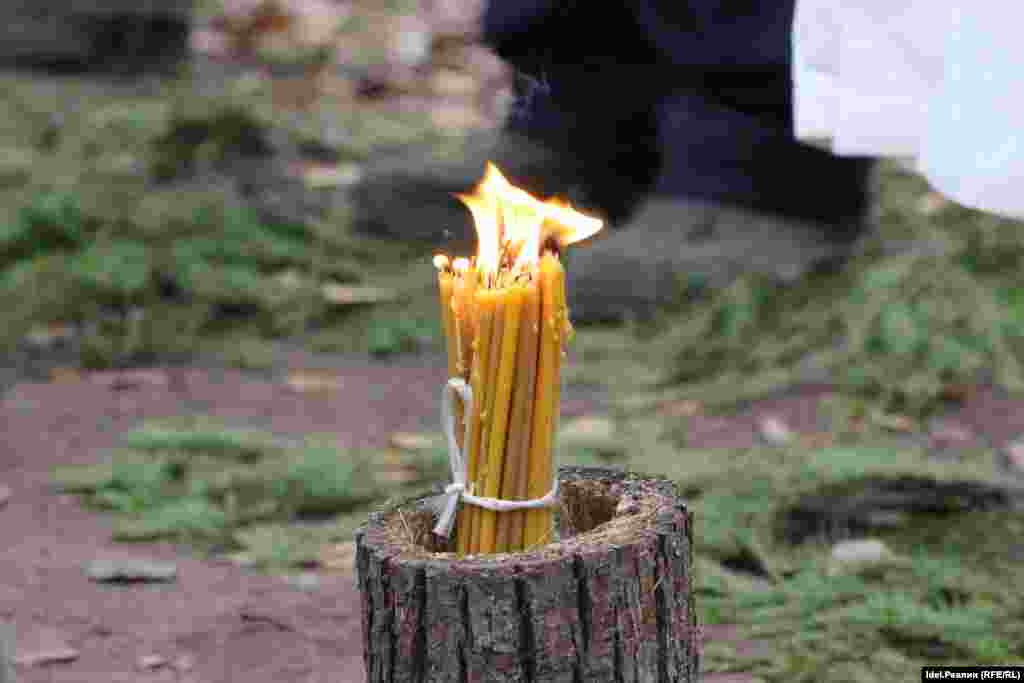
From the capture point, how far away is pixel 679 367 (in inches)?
162

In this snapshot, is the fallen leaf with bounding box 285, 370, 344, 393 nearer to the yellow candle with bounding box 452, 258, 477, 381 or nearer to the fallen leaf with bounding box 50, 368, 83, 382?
the fallen leaf with bounding box 50, 368, 83, 382

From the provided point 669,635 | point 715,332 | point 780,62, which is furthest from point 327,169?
point 669,635

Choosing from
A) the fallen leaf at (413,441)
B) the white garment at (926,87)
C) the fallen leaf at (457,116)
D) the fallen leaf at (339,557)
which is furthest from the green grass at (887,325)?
the fallen leaf at (457,116)

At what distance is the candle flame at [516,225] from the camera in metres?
1.92

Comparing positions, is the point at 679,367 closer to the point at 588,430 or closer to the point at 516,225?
the point at 588,430

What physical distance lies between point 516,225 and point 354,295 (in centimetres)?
278

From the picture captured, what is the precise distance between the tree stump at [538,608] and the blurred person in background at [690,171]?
1745 mm

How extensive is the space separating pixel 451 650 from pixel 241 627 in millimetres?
974

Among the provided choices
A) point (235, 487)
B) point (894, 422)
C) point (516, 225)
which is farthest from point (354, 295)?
point (516, 225)

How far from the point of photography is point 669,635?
1.85m

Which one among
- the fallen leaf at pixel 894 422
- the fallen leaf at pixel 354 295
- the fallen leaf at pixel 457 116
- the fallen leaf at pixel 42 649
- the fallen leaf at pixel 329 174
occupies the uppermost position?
the fallen leaf at pixel 457 116

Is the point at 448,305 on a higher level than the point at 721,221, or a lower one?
higher

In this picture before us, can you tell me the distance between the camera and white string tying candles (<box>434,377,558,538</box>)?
75.1 inches

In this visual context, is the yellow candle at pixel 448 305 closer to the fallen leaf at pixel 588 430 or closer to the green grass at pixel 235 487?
the green grass at pixel 235 487
